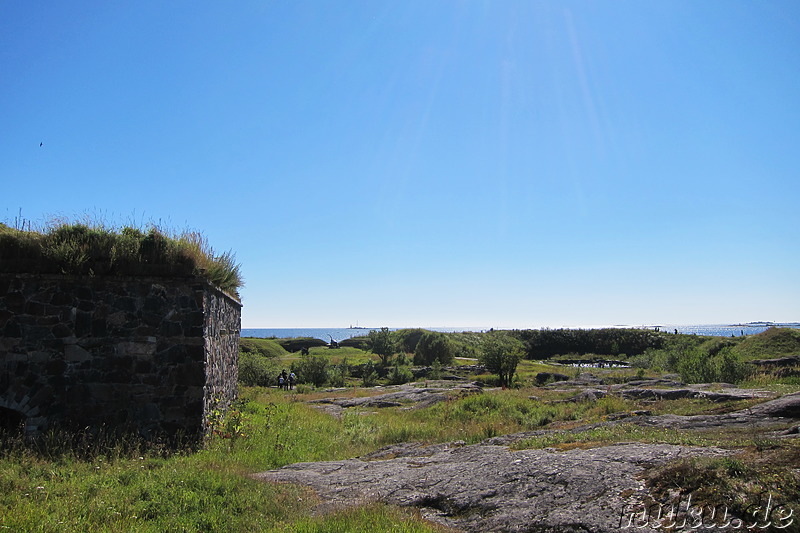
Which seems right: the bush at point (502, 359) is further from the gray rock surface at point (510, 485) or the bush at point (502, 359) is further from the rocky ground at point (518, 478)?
the gray rock surface at point (510, 485)

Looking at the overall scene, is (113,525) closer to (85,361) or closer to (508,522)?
(508,522)

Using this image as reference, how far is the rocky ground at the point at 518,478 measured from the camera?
5395mm

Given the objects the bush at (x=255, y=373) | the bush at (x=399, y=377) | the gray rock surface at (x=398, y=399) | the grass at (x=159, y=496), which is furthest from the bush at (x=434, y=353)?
the grass at (x=159, y=496)

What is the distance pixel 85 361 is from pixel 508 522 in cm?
1050

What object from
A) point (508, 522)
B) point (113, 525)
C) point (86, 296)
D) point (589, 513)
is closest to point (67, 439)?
point (86, 296)

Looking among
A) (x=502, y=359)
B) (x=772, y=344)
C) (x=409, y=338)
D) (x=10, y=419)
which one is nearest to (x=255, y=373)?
(x=502, y=359)

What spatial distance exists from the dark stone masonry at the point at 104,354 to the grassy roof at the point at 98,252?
0.26 metres

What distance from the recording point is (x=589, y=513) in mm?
5207

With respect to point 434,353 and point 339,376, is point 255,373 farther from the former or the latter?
point 434,353

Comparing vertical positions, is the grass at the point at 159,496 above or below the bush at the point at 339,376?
above

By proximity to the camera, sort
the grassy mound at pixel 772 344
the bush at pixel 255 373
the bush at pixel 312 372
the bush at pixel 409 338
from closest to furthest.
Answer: the bush at pixel 255 373, the grassy mound at pixel 772 344, the bush at pixel 312 372, the bush at pixel 409 338

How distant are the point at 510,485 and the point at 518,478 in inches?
9.1

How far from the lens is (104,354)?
37.4ft

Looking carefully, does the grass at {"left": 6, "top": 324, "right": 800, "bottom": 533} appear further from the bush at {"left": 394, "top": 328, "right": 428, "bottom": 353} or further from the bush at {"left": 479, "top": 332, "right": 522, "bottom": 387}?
the bush at {"left": 394, "top": 328, "right": 428, "bottom": 353}
